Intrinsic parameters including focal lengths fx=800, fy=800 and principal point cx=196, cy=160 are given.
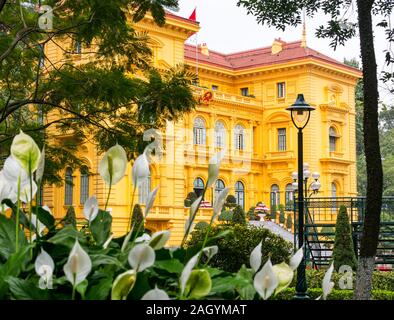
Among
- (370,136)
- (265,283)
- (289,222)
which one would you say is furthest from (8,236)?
(289,222)

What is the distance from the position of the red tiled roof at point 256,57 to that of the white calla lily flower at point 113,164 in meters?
42.5

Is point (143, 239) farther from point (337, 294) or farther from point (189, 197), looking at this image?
point (189, 197)

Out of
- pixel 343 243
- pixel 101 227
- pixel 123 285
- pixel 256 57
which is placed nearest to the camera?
pixel 123 285

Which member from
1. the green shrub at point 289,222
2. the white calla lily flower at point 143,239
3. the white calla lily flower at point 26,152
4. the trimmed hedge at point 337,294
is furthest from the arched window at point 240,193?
the white calla lily flower at point 26,152

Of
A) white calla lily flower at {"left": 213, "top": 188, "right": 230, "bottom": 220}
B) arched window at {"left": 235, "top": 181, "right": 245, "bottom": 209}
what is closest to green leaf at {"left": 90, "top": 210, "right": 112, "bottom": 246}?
white calla lily flower at {"left": 213, "top": 188, "right": 230, "bottom": 220}

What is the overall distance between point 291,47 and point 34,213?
46.7 metres

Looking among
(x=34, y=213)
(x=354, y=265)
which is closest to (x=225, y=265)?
(x=354, y=265)

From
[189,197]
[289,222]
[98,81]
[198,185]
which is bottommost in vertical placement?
[289,222]

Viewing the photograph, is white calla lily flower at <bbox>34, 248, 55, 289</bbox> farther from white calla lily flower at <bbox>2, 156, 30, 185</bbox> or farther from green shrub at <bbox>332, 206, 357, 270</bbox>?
green shrub at <bbox>332, 206, 357, 270</bbox>

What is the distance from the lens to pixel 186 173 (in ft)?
129

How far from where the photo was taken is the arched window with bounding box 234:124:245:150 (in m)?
44.2

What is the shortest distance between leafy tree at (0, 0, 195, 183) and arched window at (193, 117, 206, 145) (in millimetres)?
29461

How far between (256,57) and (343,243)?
108 ft

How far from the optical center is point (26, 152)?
1331 millimetres
